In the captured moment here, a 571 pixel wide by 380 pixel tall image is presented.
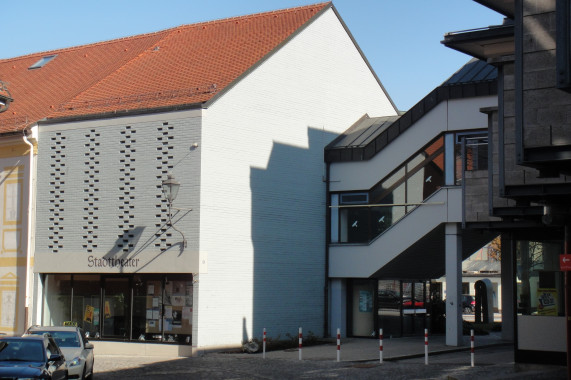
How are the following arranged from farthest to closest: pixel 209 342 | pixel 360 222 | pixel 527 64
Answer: pixel 360 222
pixel 209 342
pixel 527 64

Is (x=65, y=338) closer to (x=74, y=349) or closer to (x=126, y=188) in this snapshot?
(x=74, y=349)

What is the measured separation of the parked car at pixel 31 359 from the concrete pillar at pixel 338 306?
15205 mm

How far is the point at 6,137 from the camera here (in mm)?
29188

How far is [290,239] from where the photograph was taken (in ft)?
96.9

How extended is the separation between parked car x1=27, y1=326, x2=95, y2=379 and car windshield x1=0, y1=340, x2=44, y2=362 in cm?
172

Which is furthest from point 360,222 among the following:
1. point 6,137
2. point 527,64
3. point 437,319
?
point 527,64

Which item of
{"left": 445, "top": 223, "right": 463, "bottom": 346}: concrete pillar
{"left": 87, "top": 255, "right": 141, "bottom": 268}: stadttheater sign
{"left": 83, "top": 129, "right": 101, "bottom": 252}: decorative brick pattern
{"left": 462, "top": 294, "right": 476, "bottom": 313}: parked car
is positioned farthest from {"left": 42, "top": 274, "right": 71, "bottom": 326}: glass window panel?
{"left": 462, "top": 294, "right": 476, "bottom": 313}: parked car

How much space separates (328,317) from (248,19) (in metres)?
11.7

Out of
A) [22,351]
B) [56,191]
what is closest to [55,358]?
[22,351]

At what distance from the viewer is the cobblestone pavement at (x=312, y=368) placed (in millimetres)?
19745

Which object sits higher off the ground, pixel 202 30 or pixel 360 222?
pixel 202 30

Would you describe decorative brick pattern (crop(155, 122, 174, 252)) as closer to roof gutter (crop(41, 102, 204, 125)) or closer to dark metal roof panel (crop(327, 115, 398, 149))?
roof gutter (crop(41, 102, 204, 125))

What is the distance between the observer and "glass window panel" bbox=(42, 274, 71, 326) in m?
28.4

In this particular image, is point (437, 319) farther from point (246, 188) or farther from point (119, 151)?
point (119, 151)
